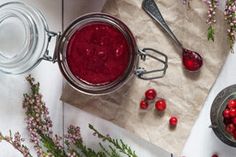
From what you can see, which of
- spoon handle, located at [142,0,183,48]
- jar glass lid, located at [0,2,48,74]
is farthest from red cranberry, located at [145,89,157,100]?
jar glass lid, located at [0,2,48,74]

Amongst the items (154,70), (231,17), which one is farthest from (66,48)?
(231,17)

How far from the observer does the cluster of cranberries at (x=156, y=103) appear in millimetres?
974

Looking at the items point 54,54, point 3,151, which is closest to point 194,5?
point 54,54

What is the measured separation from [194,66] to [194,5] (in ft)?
0.36

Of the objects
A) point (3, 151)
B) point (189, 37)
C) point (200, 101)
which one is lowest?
point (3, 151)

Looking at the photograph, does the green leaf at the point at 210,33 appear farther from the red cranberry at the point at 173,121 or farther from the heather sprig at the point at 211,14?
the red cranberry at the point at 173,121

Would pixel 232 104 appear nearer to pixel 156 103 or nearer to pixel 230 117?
pixel 230 117

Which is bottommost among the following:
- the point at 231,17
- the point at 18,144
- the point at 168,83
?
the point at 18,144

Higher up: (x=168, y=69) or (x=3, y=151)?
(x=168, y=69)

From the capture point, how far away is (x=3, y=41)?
938mm

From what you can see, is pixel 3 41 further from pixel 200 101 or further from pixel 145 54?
pixel 200 101

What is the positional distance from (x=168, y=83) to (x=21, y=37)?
28 cm

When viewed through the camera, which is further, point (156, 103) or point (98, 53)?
point (156, 103)

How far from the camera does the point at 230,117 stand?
3.04 feet
